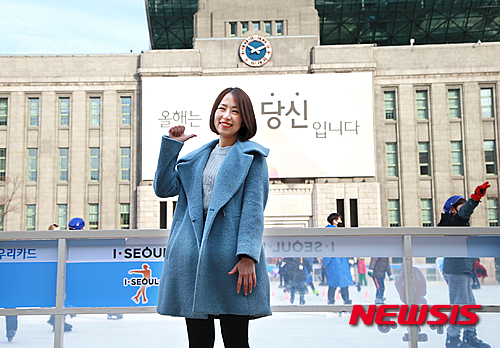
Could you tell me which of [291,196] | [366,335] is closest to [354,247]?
[366,335]

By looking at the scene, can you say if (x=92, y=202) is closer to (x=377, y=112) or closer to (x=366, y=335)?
(x=377, y=112)

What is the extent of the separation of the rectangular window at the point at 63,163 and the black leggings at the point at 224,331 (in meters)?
35.3

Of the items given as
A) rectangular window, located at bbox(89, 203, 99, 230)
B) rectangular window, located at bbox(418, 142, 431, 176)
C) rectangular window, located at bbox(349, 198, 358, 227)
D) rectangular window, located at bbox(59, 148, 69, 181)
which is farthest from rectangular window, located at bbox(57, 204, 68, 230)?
rectangular window, located at bbox(418, 142, 431, 176)

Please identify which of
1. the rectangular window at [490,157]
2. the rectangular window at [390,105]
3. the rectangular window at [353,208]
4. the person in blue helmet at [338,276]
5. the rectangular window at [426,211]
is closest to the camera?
the person in blue helmet at [338,276]

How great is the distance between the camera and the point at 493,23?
51.0m

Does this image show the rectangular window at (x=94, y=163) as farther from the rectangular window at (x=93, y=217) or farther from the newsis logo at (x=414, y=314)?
the newsis logo at (x=414, y=314)

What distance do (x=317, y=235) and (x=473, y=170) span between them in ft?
111

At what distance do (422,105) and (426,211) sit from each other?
711 centimetres

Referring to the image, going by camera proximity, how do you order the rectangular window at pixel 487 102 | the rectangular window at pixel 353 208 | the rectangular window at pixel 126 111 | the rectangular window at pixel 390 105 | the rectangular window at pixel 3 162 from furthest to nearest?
1. the rectangular window at pixel 126 111
2. the rectangular window at pixel 390 105
3. the rectangular window at pixel 3 162
4. the rectangular window at pixel 487 102
5. the rectangular window at pixel 353 208

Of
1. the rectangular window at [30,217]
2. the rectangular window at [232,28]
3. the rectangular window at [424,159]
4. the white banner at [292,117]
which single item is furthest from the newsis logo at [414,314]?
the rectangular window at [232,28]

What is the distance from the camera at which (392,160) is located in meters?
35.3

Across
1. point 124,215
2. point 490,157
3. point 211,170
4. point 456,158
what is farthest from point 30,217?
point 211,170

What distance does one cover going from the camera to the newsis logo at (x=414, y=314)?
3619mm

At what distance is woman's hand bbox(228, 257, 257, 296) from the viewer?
6.90ft
